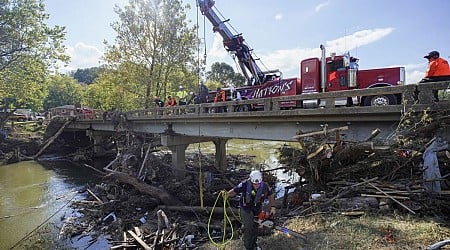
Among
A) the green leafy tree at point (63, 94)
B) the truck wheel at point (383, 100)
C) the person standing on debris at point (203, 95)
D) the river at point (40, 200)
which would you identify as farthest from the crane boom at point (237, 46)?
the green leafy tree at point (63, 94)

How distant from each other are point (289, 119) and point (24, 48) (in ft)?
72.0

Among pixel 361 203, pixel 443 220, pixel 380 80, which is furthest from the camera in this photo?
pixel 380 80

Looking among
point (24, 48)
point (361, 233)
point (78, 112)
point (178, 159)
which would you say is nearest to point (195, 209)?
point (178, 159)

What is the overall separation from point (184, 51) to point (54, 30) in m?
11.2

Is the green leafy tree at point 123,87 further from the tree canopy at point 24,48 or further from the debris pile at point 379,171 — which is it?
the debris pile at point 379,171

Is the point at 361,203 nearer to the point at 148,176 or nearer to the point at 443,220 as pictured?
the point at 443,220

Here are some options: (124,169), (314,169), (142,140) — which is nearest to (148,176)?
(124,169)

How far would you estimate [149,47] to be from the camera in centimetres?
2897

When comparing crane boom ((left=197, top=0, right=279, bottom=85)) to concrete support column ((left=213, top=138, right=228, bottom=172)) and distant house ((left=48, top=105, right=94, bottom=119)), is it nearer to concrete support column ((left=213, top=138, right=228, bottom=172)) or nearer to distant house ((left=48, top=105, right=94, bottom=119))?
concrete support column ((left=213, top=138, right=228, bottom=172))

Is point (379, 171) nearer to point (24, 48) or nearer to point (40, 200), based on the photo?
point (40, 200)

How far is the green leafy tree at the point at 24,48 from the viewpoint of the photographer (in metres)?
21.2

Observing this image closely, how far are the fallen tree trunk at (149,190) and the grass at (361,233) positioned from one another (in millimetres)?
5509

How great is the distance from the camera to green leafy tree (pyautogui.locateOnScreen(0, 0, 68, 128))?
834 inches

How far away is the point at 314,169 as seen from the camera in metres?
7.88
